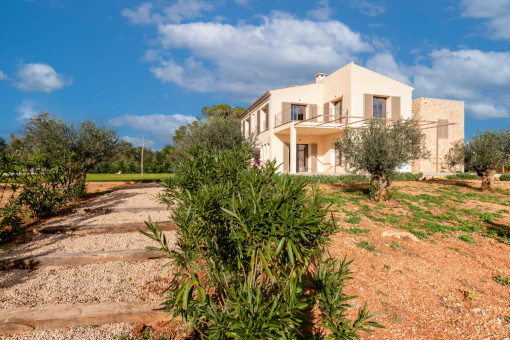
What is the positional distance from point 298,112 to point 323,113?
6.20 feet

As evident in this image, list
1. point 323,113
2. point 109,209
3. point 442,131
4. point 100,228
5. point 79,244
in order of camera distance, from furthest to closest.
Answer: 1. point 442,131
2. point 323,113
3. point 109,209
4. point 100,228
5. point 79,244

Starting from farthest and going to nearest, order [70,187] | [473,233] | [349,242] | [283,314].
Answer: [70,187] < [473,233] < [349,242] < [283,314]

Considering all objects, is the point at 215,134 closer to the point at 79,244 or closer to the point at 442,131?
the point at 79,244

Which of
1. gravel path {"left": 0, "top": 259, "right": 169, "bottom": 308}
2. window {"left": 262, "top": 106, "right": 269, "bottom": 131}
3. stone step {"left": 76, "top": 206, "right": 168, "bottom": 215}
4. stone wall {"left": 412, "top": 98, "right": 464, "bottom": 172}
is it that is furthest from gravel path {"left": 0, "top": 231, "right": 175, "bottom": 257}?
stone wall {"left": 412, "top": 98, "right": 464, "bottom": 172}

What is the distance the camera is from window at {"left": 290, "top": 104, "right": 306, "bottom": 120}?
64.2ft

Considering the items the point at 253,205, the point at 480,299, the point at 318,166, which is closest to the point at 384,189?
the point at 480,299

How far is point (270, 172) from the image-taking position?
2.11m

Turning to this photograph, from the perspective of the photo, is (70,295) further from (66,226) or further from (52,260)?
(66,226)

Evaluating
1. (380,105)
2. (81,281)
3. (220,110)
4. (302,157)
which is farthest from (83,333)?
(220,110)

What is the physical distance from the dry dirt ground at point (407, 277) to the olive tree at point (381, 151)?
2.26 metres

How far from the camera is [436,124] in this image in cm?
2292

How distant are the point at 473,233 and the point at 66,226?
9.12m

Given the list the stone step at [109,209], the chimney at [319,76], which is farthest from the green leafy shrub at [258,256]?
the chimney at [319,76]

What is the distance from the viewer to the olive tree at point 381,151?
853 centimetres
